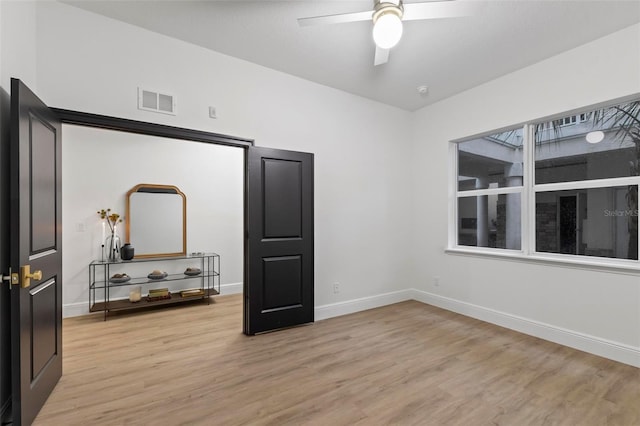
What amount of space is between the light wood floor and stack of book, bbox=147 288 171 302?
0.72 meters

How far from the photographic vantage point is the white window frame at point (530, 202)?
2828mm

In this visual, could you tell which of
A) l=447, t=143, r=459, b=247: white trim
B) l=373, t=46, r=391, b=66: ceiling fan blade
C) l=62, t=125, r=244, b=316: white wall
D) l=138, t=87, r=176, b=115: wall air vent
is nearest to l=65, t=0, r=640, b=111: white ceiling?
l=373, t=46, r=391, b=66: ceiling fan blade

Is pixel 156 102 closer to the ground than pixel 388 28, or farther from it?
closer to the ground

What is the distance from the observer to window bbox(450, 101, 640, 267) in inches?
112

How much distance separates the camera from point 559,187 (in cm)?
324

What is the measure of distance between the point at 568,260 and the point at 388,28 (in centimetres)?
→ 289

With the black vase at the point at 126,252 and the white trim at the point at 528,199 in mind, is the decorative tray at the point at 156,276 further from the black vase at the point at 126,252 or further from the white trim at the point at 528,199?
the white trim at the point at 528,199

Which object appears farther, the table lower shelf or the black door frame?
the table lower shelf

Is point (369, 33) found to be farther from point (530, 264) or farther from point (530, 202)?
point (530, 264)

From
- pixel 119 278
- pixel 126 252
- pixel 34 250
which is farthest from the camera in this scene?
pixel 126 252

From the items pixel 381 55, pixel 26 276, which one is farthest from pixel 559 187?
pixel 26 276

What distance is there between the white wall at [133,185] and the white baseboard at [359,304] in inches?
83.0

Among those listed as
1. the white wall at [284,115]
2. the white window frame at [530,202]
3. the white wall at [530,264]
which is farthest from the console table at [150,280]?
the white window frame at [530,202]

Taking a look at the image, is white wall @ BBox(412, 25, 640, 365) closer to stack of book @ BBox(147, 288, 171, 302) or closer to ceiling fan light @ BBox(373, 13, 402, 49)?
ceiling fan light @ BBox(373, 13, 402, 49)
